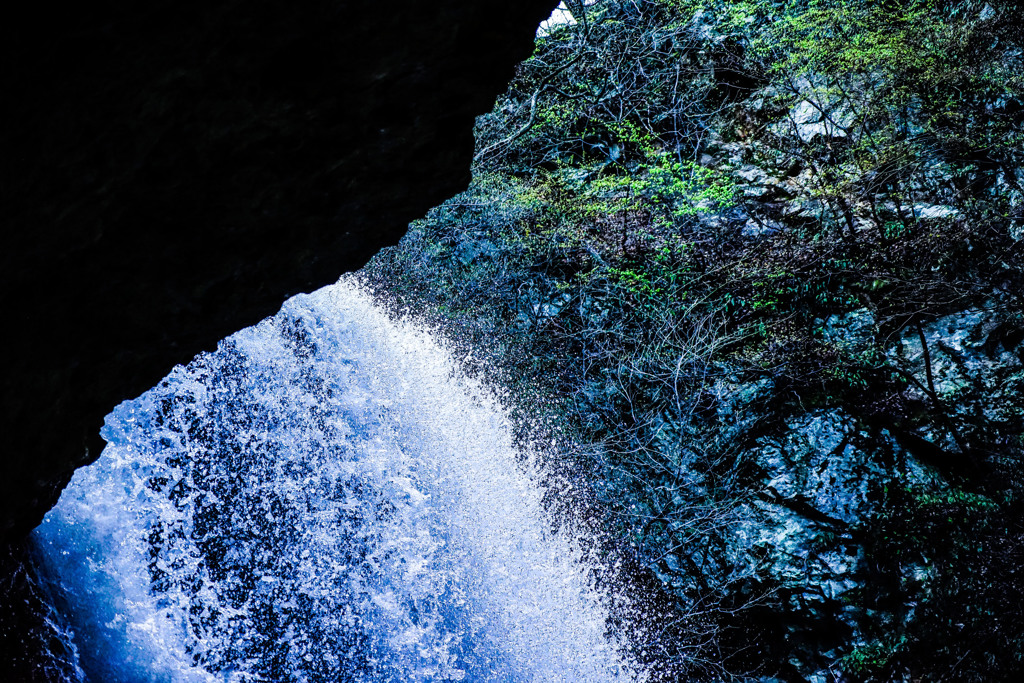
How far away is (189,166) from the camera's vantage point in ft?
6.46

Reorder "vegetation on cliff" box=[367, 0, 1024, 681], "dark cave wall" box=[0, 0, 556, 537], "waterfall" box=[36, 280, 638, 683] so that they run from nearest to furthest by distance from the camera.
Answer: "dark cave wall" box=[0, 0, 556, 537] → "waterfall" box=[36, 280, 638, 683] → "vegetation on cliff" box=[367, 0, 1024, 681]

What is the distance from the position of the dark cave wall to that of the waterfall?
174 centimetres

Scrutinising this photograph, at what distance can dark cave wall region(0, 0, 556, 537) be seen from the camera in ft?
5.06

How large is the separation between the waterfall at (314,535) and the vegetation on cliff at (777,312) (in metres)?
1.07

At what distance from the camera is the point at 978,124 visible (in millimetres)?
6656

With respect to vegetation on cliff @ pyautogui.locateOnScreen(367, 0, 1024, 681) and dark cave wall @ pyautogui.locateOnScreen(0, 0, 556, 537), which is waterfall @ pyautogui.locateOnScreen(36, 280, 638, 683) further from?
dark cave wall @ pyautogui.locateOnScreen(0, 0, 556, 537)

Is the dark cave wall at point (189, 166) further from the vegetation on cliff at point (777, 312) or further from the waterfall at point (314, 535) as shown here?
the vegetation on cliff at point (777, 312)

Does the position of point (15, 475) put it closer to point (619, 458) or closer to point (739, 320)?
point (619, 458)

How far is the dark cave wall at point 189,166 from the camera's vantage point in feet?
5.06

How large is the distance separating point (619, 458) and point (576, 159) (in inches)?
172

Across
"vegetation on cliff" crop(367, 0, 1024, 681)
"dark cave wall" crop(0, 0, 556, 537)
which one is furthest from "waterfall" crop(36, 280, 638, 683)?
"dark cave wall" crop(0, 0, 556, 537)

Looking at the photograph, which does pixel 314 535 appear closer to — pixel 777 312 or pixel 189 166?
pixel 189 166

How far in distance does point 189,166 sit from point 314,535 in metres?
4.45

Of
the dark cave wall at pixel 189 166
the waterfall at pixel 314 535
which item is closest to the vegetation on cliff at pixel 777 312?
the waterfall at pixel 314 535
